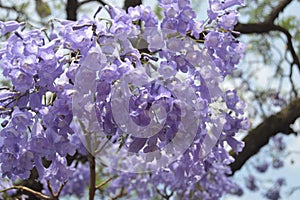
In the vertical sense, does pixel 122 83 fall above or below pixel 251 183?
above

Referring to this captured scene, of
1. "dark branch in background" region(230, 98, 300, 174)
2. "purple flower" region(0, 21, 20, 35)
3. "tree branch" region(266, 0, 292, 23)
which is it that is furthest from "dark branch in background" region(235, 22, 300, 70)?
"purple flower" region(0, 21, 20, 35)

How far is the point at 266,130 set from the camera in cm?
375

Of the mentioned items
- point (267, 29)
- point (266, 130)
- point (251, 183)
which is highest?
point (267, 29)

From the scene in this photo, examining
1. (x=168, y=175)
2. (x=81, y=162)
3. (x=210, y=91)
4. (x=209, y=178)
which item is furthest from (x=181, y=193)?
(x=210, y=91)

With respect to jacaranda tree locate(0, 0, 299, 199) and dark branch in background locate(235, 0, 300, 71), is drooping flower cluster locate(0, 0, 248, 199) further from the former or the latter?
dark branch in background locate(235, 0, 300, 71)

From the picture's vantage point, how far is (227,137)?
184 centimetres

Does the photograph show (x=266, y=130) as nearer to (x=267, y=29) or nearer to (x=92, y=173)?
(x=267, y=29)

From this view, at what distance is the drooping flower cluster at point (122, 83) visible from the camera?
139 centimetres

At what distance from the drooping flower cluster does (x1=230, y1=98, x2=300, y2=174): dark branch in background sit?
1.95 meters

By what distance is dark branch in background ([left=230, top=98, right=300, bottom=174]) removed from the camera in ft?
11.9

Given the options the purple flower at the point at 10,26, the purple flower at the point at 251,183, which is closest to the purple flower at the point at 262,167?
the purple flower at the point at 251,183

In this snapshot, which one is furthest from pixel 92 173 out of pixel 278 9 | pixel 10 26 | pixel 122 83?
pixel 278 9

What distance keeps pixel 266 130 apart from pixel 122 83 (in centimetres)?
253

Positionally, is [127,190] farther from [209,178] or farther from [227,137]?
[227,137]
